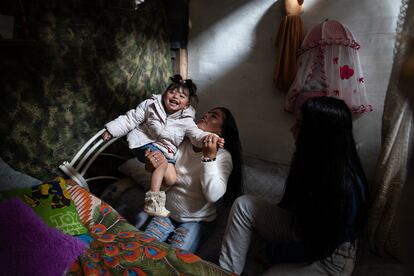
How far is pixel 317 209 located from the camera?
3.87 feet

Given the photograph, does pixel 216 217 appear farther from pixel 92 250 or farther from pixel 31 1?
pixel 31 1

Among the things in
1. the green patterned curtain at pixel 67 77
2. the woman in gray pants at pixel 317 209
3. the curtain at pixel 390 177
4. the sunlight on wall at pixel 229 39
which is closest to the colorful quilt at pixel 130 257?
the woman in gray pants at pixel 317 209

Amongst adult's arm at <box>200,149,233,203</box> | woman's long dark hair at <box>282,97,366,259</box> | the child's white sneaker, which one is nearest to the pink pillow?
the child's white sneaker

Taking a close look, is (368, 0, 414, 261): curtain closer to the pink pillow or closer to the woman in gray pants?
the woman in gray pants

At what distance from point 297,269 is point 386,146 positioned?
2.13 ft

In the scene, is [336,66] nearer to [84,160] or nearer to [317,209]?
[317,209]

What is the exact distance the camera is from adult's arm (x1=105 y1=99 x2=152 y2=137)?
5.32ft

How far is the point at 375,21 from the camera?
186 centimetres

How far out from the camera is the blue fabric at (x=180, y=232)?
1.51 meters

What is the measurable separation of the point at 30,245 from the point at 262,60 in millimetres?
1959

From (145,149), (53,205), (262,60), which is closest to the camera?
(53,205)

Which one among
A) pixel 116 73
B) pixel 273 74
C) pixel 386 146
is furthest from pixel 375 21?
pixel 116 73

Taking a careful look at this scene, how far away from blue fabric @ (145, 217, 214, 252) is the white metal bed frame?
69cm

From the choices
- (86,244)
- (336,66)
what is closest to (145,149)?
(86,244)
